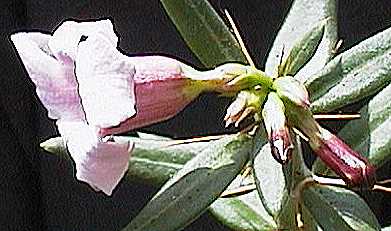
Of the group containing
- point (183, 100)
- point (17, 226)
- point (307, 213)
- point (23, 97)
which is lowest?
point (17, 226)

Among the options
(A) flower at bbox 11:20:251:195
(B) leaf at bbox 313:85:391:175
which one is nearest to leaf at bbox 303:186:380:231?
(B) leaf at bbox 313:85:391:175

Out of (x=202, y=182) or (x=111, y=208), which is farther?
(x=111, y=208)

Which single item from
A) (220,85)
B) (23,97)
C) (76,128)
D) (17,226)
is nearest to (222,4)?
(23,97)

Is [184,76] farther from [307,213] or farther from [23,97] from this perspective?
[23,97]

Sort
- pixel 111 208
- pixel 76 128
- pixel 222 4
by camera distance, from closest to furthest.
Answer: pixel 76 128 → pixel 222 4 → pixel 111 208

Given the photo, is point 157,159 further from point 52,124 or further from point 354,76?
point 52,124

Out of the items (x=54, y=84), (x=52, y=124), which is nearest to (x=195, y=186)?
(x=54, y=84)
